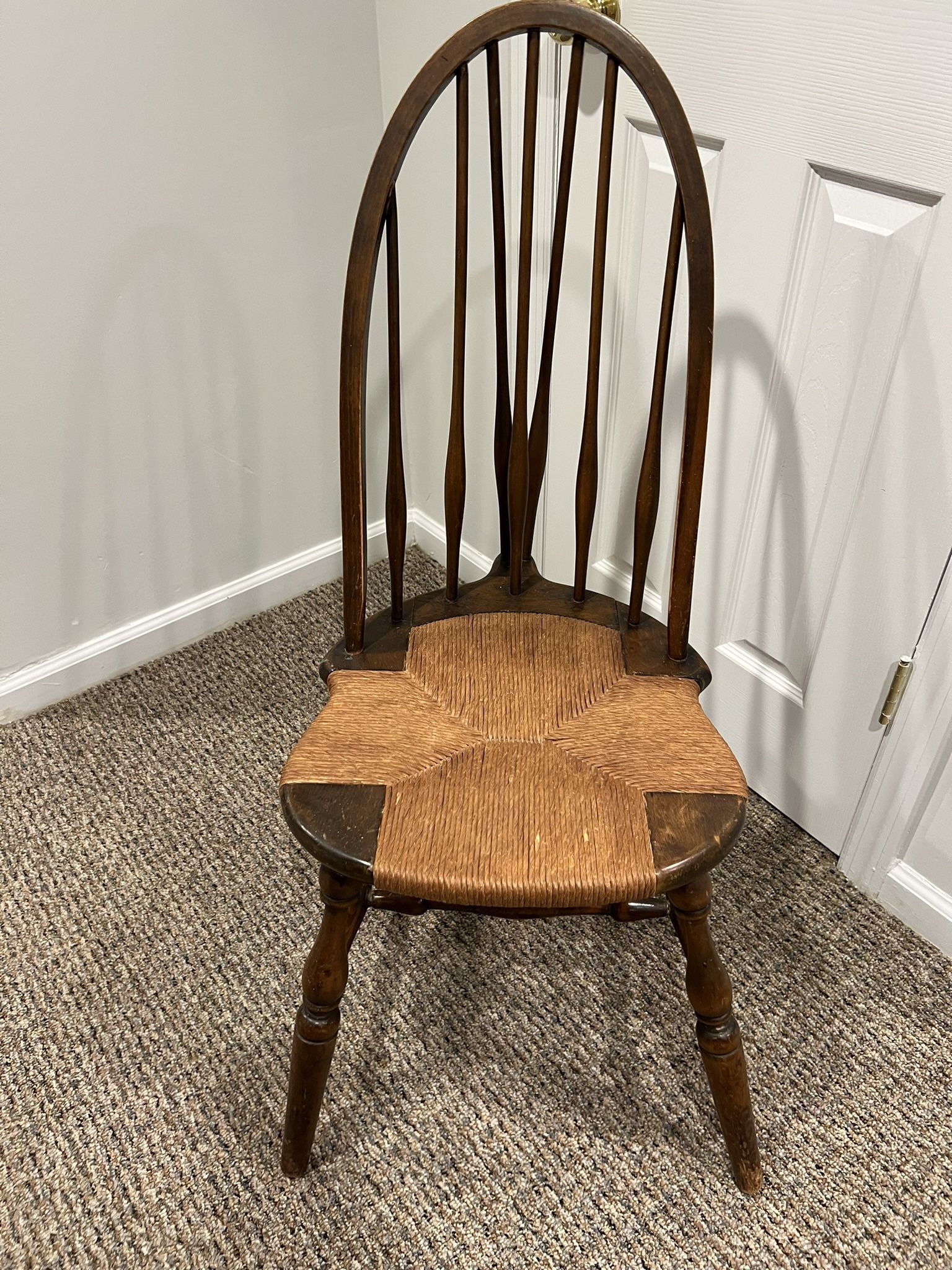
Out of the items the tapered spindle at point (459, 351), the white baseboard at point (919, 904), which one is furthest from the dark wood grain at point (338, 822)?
the white baseboard at point (919, 904)

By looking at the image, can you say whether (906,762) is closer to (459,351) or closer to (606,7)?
(459,351)

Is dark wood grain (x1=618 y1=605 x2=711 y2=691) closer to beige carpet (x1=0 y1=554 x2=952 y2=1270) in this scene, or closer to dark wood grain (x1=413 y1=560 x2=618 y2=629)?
dark wood grain (x1=413 y1=560 x2=618 y2=629)

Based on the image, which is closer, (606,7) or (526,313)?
(526,313)

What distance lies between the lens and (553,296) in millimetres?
894

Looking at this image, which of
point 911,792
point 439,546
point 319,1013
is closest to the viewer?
point 319,1013

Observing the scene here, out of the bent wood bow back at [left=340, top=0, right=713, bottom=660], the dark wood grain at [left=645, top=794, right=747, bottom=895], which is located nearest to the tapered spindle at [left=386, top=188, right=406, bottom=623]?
the bent wood bow back at [left=340, top=0, right=713, bottom=660]

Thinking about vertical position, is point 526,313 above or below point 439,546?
above

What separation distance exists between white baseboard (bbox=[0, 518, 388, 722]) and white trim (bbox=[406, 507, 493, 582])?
1.0 inches

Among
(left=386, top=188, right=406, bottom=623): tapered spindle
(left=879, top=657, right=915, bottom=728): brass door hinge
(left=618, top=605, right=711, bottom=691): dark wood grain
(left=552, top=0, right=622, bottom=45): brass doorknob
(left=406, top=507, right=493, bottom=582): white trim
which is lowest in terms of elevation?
(left=406, top=507, right=493, bottom=582): white trim

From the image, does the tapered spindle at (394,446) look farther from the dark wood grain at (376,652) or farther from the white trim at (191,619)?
the white trim at (191,619)

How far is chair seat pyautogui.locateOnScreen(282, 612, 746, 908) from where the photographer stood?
2.29 feet

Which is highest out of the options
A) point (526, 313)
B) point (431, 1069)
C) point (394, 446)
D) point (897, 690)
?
point (526, 313)

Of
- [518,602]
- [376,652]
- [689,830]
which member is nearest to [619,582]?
[518,602]

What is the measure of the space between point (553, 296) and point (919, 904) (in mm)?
790
